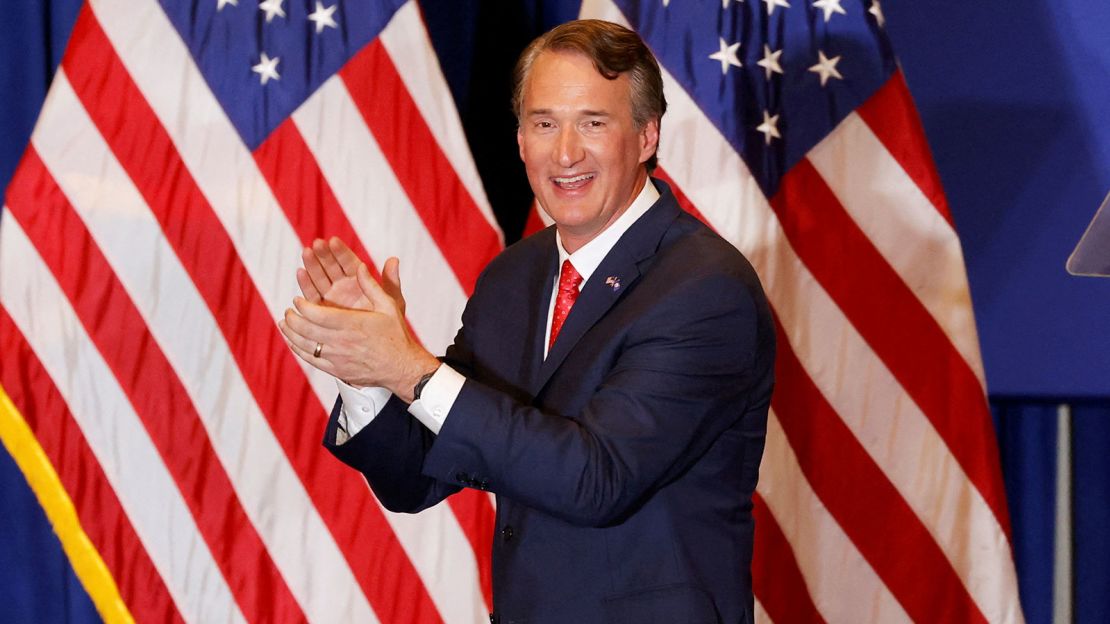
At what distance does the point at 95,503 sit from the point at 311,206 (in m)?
0.77

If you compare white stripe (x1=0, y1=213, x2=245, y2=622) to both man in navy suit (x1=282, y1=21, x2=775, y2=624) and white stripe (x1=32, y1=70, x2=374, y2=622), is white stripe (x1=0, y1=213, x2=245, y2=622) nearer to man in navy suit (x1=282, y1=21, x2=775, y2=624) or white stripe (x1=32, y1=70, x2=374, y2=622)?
white stripe (x1=32, y1=70, x2=374, y2=622)

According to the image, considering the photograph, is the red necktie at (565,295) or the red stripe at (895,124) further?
the red stripe at (895,124)

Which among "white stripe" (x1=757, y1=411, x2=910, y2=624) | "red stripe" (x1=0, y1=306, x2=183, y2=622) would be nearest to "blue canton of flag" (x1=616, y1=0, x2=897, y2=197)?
"white stripe" (x1=757, y1=411, x2=910, y2=624)

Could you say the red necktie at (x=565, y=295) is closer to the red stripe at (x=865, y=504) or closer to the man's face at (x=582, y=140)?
the man's face at (x=582, y=140)

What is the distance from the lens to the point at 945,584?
2.67 meters

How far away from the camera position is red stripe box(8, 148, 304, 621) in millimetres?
2645

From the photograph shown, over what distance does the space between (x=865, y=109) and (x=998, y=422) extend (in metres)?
0.89

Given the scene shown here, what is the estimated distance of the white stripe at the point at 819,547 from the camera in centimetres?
268

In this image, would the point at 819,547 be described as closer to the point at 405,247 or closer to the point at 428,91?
the point at 405,247

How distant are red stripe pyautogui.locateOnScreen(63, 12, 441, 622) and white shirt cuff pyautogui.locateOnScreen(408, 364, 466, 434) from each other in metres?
1.30

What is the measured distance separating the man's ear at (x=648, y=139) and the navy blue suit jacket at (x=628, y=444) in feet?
0.41

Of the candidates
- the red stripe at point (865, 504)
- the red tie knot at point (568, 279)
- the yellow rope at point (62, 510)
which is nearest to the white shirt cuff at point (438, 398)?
the red tie knot at point (568, 279)

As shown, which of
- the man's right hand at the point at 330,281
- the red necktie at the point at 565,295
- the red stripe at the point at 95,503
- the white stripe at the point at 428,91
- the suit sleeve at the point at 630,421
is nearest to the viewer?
the suit sleeve at the point at 630,421

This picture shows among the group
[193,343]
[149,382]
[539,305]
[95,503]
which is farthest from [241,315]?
[539,305]
